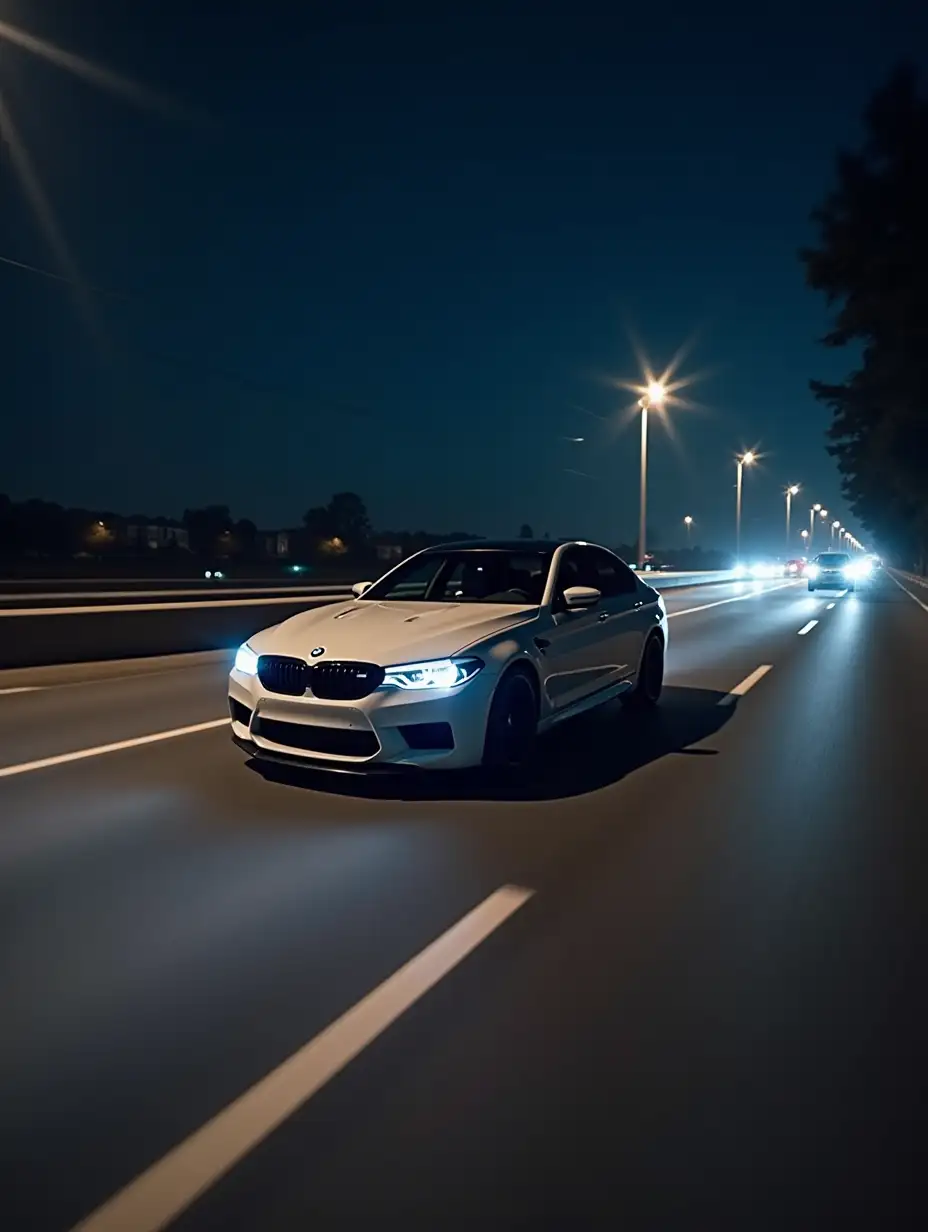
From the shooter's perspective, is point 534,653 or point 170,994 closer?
point 170,994

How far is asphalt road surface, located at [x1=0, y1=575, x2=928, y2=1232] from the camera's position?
270 cm

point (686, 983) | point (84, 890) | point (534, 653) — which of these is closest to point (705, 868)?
point (686, 983)

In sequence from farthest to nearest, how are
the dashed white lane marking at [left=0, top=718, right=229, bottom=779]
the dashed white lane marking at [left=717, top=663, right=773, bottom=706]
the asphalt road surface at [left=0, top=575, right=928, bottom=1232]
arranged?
the dashed white lane marking at [left=717, top=663, right=773, bottom=706] → the dashed white lane marking at [left=0, top=718, right=229, bottom=779] → the asphalt road surface at [left=0, top=575, right=928, bottom=1232]

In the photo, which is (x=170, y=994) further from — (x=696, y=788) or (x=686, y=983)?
(x=696, y=788)

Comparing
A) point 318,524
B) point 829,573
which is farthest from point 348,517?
point 829,573

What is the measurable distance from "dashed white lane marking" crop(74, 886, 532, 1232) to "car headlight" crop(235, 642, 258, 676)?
3004mm

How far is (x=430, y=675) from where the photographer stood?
21.6ft

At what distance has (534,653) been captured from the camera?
296 inches

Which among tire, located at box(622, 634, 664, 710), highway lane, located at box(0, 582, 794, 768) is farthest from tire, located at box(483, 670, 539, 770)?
highway lane, located at box(0, 582, 794, 768)

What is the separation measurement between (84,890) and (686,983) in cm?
266

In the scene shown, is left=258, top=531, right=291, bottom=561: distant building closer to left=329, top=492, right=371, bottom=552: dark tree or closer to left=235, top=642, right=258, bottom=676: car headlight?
left=329, top=492, right=371, bottom=552: dark tree

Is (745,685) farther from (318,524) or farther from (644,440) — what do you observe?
(318,524)

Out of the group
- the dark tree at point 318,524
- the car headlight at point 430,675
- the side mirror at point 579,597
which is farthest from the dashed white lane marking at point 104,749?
the dark tree at point 318,524

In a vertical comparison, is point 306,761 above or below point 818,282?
below
